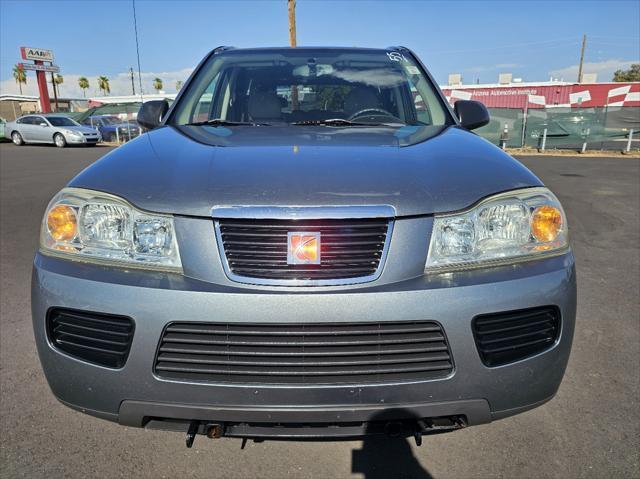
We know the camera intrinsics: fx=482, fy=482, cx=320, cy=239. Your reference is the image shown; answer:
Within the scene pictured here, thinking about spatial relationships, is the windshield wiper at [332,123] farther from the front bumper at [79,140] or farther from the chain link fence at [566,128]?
the front bumper at [79,140]

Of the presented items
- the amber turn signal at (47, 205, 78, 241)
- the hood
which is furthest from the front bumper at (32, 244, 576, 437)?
the hood

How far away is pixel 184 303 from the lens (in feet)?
5.16

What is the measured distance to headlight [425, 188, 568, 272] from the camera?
5.61 ft

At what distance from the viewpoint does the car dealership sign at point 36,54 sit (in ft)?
129

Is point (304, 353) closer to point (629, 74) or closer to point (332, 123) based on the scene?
point (332, 123)

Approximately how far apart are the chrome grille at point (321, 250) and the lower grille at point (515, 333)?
424 mm

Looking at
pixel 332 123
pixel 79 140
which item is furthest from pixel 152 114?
pixel 79 140

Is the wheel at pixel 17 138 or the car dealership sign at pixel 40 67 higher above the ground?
the car dealership sign at pixel 40 67

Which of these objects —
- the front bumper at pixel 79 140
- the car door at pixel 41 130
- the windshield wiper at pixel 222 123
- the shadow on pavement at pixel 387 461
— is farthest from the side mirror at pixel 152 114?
the car door at pixel 41 130


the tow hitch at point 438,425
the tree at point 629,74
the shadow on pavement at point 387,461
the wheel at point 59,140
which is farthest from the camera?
the tree at point 629,74

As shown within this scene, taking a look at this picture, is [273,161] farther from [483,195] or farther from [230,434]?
[230,434]

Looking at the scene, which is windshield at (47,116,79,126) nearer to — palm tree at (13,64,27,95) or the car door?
the car door

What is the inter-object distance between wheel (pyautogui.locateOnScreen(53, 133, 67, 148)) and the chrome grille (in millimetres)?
24945

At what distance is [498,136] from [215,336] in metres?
21.2
